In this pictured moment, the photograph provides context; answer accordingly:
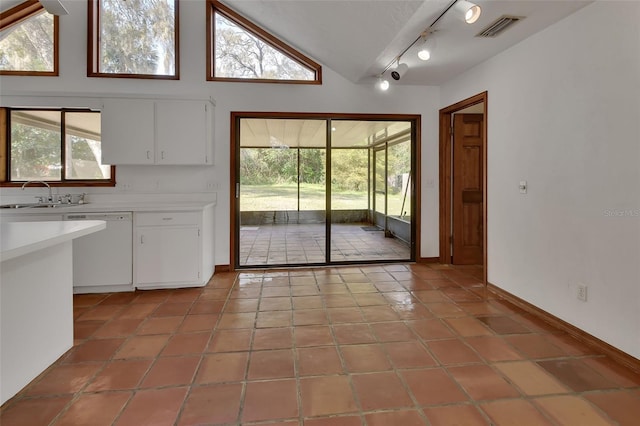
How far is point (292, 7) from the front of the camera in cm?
337

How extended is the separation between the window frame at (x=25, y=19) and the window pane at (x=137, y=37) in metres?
0.45

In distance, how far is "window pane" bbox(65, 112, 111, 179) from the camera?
3961mm

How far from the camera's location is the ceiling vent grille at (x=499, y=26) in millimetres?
2623

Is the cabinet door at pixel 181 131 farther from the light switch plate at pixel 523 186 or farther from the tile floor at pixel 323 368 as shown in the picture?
the light switch plate at pixel 523 186

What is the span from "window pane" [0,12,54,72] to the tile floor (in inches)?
113

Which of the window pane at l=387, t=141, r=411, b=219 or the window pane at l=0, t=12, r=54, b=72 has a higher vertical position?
the window pane at l=0, t=12, r=54, b=72

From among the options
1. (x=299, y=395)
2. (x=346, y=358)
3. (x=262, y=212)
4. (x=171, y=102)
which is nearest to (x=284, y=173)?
(x=262, y=212)

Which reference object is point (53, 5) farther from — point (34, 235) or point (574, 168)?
point (574, 168)

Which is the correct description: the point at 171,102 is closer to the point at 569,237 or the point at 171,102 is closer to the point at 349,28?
the point at 349,28

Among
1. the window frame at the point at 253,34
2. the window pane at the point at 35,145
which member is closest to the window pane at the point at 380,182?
the window frame at the point at 253,34

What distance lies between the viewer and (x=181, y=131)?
3805 mm

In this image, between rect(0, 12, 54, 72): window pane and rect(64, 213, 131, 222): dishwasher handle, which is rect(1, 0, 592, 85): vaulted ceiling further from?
rect(64, 213, 131, 222): dishwasher handle

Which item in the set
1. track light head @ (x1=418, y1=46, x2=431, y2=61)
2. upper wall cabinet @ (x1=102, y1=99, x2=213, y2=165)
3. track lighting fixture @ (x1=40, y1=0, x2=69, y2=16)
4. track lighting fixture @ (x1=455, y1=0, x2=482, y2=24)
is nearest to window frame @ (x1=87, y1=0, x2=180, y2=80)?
upper wall cabinet @ (x1=102, y1=99, x2=213, y2=165)

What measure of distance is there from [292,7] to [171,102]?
1668mm
